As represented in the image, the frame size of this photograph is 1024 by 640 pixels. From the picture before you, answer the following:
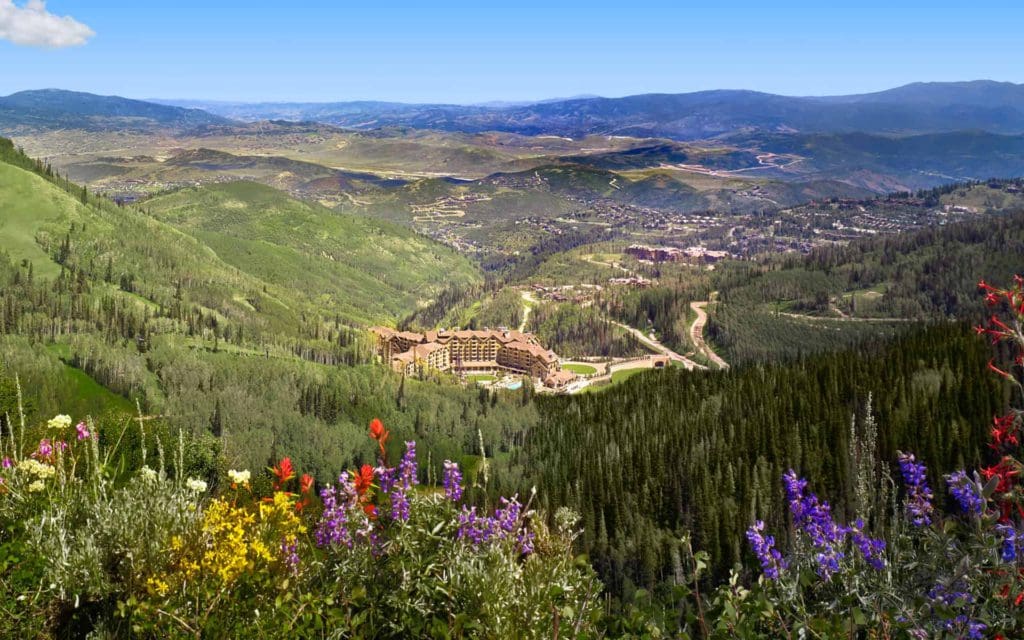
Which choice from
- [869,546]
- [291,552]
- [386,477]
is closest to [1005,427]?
[869,546]

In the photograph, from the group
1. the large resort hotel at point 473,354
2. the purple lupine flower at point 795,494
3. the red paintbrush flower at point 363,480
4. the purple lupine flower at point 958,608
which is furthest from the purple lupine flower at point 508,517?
the large resort hotel at point 473,354

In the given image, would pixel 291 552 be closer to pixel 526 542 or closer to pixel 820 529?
pixel 526 542

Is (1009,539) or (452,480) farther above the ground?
(1009,539)

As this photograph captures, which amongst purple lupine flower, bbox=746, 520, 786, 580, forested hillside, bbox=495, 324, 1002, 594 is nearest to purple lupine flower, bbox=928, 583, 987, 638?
purple lupine flower, bbox=746, 520, 786, 580

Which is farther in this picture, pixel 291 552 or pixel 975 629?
pixel 291 552

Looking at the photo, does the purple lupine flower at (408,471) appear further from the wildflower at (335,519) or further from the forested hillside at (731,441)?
the forested hillside at (731,441)
